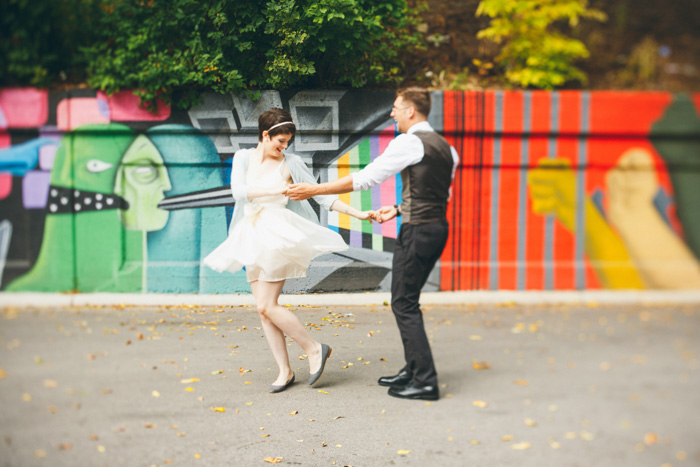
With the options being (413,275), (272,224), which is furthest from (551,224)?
(272,224)

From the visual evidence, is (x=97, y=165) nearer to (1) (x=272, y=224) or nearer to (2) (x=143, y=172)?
(2) (x=143, y=172)

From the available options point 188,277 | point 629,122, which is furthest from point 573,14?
point 188,277

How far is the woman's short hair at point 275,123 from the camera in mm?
1231

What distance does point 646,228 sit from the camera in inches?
84.5

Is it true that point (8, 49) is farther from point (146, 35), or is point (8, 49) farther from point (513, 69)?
point (513, 69)

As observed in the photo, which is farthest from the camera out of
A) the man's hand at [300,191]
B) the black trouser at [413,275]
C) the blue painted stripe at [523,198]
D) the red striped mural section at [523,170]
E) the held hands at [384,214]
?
the blue painted stripe at [523,198]

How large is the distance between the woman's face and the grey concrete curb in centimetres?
47

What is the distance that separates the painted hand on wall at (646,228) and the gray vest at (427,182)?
0.91 meters

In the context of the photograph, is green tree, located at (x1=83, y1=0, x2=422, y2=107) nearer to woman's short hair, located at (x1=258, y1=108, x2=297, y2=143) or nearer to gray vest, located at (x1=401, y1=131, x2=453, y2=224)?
woman's short hair, located at (x1=258, y1=108, x2=297, y2=143)

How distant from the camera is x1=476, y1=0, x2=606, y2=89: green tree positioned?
79.7 inches

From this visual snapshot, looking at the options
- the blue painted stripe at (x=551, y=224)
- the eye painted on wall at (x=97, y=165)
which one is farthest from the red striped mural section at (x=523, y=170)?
the eye painted on wall at (x=97, y=165)

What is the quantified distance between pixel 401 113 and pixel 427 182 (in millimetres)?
285

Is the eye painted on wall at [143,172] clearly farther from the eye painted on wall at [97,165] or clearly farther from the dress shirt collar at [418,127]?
the dress shirt collar at [418,127]

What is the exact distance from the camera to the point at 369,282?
4.99 ft
